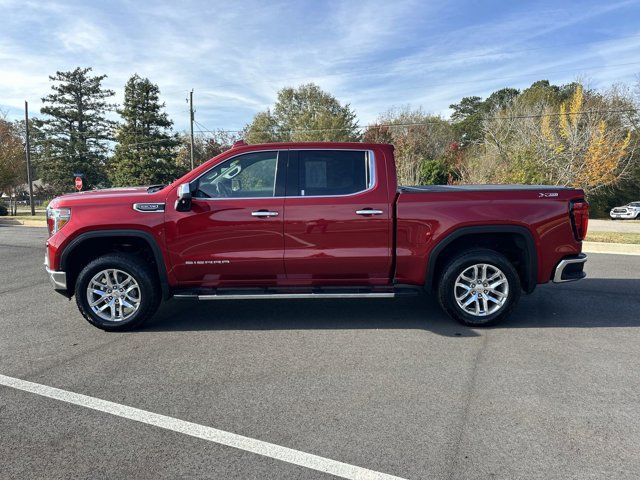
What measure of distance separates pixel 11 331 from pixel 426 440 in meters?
4.64

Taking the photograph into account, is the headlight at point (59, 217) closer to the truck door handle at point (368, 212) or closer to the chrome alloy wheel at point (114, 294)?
the chrome alloy wheel at point (114, 294)

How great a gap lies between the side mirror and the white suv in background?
3327cm

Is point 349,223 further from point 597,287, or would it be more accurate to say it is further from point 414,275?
point 597,287

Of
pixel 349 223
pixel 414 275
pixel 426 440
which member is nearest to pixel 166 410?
pixel 426 440

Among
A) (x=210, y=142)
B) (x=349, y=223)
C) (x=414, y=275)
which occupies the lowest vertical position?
(x=414, y=275)

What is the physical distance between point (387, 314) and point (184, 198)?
2.75m

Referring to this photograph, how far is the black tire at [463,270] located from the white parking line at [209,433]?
9.20ft

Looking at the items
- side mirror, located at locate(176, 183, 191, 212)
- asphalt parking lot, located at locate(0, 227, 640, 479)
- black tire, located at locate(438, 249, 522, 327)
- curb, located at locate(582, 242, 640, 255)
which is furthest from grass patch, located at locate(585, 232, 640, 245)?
side mirror, located at locate(176, 183, 191, 212)

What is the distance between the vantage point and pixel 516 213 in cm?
493

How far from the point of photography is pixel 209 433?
117 inches

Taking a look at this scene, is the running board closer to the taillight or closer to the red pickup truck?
the red pickup truck

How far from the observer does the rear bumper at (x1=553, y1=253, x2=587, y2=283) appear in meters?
5.02

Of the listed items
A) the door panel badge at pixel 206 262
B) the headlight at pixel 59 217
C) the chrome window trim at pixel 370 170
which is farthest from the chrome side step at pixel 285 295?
the headlight at pixel 59 217

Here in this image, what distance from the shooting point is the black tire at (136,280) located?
494 centimetres
